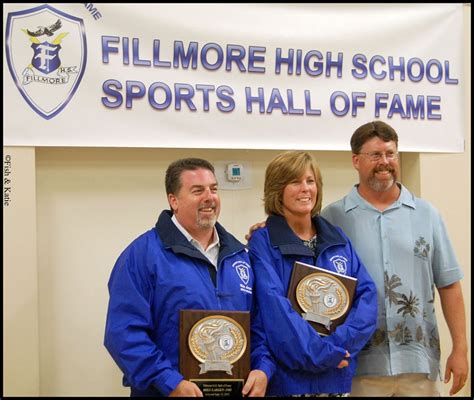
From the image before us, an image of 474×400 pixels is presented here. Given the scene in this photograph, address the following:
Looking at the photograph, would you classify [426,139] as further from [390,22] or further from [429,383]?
[429,383]

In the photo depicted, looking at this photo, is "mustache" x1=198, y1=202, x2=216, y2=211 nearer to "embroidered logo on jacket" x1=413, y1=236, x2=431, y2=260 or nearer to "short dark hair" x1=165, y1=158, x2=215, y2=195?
"short dark hair" x1=165, y1=158, x2=215, y2=195

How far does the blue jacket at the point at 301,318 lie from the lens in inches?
85.3

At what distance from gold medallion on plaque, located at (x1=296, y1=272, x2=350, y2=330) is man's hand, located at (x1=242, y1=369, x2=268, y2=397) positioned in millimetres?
279

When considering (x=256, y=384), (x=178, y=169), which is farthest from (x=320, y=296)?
(x=178, y=169)

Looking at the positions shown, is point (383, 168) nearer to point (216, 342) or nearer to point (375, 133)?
point (375, 133)

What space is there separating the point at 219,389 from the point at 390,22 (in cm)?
258

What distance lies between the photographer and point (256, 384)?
213cm

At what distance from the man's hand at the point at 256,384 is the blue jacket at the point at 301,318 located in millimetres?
109

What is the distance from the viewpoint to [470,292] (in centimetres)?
393

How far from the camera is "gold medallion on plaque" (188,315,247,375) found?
6.90 ft

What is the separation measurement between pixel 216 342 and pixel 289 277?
0.40m

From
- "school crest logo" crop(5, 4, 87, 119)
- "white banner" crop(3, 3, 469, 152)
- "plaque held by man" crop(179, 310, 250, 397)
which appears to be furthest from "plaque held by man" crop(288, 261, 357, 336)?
"school crest logo" crop(5, 4, 87, 119)

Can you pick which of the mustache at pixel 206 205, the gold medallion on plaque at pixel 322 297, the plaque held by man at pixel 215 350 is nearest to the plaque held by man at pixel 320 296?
the gold medallion on plaque at pixel 322 297

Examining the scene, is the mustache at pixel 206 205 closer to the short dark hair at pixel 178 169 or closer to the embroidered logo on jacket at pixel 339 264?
the short dark hair at pixel 178 169
